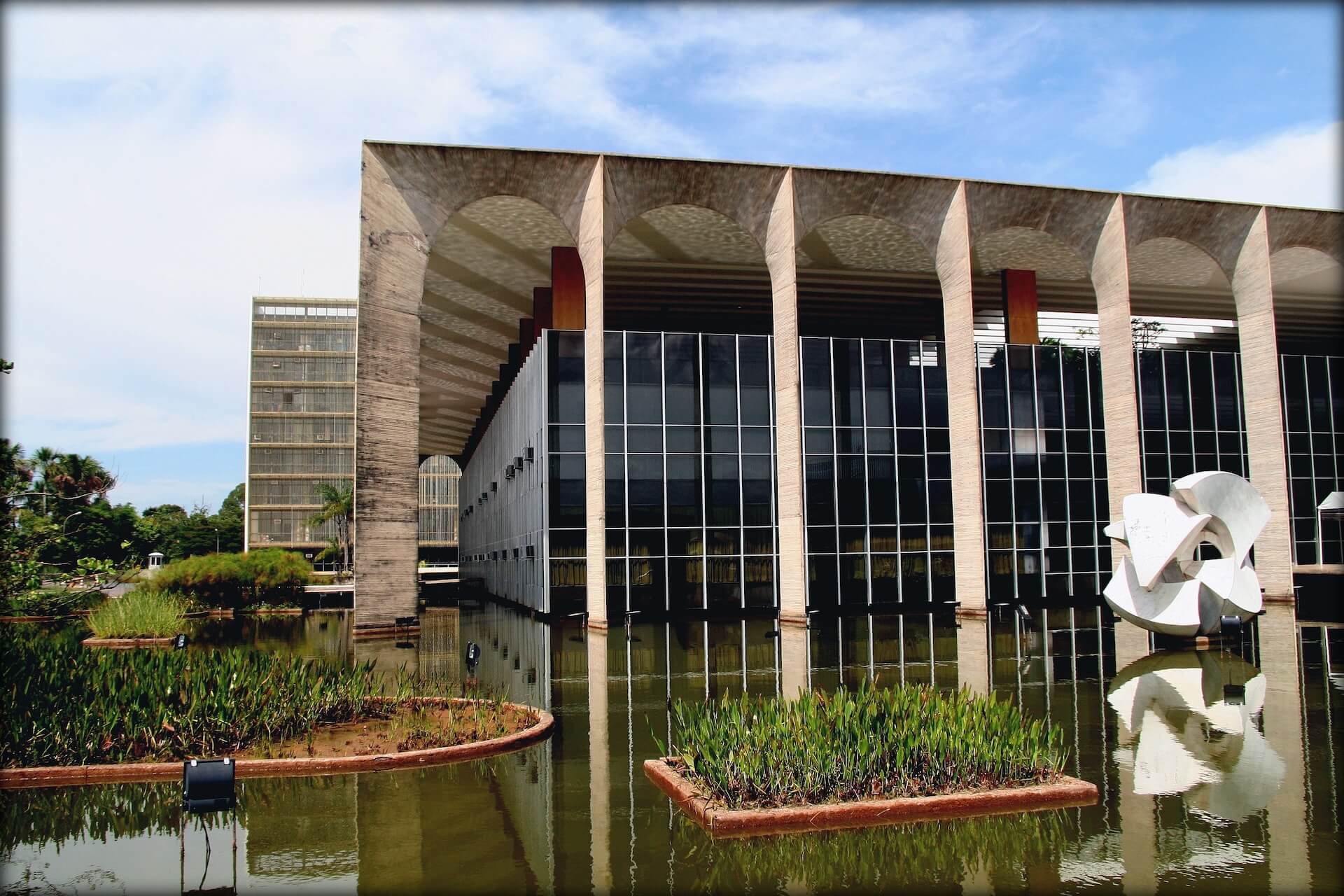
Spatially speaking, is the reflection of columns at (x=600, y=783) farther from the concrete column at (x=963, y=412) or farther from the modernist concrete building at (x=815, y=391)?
the concrete column at (x=963, y=412)

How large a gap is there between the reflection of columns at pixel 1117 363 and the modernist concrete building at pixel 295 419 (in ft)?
271

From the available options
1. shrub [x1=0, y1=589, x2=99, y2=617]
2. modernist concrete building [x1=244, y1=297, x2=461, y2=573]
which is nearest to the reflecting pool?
shrub [x1=0, y1=589, x2=99, y2=617]

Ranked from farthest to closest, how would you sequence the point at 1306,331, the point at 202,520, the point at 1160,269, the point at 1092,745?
the point at 202,520 < the point at 1306,331 < the point at 1160,269 < the point at 1092,745

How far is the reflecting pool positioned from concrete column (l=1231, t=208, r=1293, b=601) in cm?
2392

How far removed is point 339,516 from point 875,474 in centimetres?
6726

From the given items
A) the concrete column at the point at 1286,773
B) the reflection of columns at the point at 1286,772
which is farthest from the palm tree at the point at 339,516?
the concrete column at the point at 1286,773

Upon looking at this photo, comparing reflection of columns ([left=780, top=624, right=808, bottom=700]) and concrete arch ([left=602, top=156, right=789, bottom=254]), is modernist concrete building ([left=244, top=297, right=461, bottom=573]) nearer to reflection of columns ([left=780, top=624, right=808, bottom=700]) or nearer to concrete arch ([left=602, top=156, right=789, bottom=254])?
concrete arch ([left=602, top=156, right=789, bottom=254])

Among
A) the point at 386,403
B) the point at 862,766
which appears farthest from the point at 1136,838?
the point at 386,403

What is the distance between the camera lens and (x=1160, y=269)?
44.4 meters

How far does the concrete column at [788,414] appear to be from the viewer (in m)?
32.7

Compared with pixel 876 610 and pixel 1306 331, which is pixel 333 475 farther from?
pixel 1306 331

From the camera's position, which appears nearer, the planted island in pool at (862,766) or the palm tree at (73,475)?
the planted island in pool at (862,766)

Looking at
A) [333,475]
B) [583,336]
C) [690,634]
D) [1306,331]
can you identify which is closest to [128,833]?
[690,634]

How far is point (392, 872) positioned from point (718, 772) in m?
3.06
